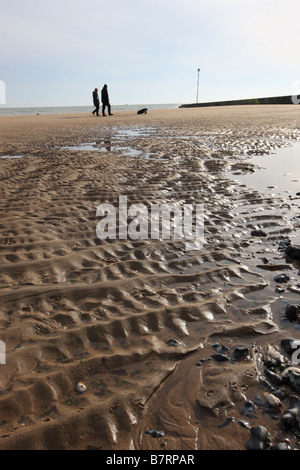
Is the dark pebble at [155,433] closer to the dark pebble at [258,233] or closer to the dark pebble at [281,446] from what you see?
the dark pebble at [281,446]

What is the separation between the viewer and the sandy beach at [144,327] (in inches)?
74.2

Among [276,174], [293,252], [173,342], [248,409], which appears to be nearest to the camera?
[248,409]

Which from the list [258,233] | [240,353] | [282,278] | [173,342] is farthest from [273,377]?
[258,233]

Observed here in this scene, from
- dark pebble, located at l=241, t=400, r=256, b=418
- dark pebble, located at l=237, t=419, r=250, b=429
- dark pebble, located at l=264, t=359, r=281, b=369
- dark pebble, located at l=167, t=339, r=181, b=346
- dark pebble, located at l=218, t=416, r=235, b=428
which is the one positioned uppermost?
dark pebble, located at l=264, t=359, r=281, b=369

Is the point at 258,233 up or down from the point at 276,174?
down

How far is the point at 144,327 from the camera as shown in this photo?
268 cm

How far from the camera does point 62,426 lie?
187 cm

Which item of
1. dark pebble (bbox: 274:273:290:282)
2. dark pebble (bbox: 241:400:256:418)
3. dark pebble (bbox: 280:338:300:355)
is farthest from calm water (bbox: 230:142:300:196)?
dark pebble (bbox: 241:400:256:418)

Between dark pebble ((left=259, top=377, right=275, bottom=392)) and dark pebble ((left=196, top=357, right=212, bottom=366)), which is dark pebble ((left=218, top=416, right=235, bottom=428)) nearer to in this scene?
dark pebble ((left=259, top=377, right=275, bottom=392))

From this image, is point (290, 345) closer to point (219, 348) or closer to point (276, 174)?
point (219, 348)

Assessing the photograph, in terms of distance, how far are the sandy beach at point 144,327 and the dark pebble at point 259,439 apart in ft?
0.09

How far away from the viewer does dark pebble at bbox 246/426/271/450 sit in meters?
1.74

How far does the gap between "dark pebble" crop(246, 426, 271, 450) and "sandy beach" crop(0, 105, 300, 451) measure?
26 mm

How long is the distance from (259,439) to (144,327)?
3.81 feet
